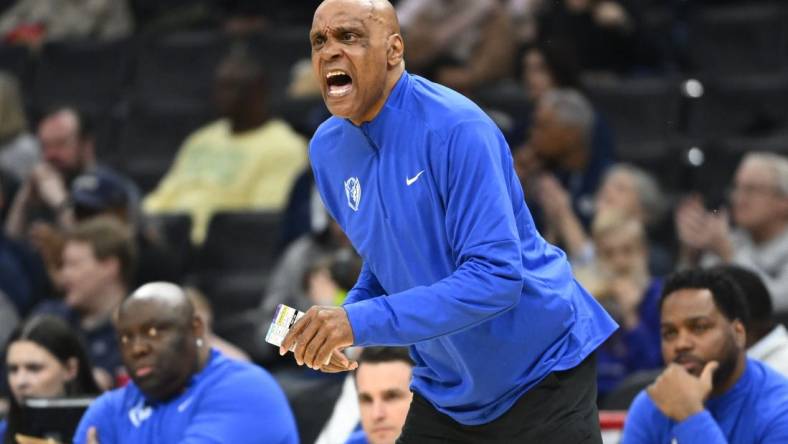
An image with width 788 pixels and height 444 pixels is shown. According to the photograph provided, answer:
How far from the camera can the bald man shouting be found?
3.00 m

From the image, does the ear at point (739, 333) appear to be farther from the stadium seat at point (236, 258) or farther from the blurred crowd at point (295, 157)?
the stadium seat at point (236, 258)

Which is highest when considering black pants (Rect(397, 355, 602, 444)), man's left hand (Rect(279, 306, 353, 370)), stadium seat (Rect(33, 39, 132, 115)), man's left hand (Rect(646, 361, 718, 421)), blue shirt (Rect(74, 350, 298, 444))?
stadium seat (Rect(33, 39, 132, 115))

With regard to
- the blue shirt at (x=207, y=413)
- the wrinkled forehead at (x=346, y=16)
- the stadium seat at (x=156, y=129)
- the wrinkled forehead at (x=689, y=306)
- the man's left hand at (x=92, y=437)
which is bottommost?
the man's left hand at (x=92, y=437)

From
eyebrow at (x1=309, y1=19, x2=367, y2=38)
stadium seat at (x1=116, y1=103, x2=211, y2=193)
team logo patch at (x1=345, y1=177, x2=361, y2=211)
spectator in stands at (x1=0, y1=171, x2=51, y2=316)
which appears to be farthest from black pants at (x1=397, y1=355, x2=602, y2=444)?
stadium seat at (x1=116, y1=103, x2=211, y2=193)

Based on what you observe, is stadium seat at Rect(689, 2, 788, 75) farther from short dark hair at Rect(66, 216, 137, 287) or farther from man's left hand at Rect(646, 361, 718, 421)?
man's left hand at Rect(646, 361, 718, 421)

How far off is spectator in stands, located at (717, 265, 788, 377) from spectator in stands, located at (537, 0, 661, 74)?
3252 millimetres

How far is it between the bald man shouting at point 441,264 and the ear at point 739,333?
122cm

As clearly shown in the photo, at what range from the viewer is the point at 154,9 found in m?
10.1

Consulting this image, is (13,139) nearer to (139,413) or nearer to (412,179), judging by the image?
(139,413)

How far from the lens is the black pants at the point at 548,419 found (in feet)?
11.1

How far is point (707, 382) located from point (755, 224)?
2.20 m

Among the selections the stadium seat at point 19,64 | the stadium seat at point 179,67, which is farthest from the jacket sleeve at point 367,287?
the stadium seat at point 19,64

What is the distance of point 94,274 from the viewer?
6.77 m

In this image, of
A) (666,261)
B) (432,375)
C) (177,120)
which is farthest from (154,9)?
(432,375)
